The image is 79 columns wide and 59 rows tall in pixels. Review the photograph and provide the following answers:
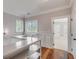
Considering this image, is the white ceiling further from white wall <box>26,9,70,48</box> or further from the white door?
the white door

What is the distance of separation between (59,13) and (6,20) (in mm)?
3050

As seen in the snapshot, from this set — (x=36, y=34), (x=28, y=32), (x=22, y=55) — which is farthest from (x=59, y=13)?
(x=22, y=55)

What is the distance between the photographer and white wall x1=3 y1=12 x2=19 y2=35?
3.91 meters

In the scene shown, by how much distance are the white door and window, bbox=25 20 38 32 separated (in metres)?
1.28

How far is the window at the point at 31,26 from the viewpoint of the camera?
5.48 metres

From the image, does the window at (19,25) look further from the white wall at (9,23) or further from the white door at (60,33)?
the white door at (60,33)

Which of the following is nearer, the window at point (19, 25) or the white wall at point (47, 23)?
the white wall at point (47, 23)

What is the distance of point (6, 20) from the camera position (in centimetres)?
402

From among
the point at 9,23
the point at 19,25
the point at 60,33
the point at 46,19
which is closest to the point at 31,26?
the point at 19,25

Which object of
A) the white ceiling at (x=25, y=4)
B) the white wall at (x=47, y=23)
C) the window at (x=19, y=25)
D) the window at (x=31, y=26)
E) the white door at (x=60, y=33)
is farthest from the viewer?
the window at (x=31, y=26)

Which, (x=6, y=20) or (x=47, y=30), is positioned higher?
(x=6, y=20)

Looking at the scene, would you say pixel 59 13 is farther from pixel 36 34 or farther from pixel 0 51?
pixel 0 51

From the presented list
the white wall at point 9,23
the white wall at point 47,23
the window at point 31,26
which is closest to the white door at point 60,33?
the white wall at point 47,23

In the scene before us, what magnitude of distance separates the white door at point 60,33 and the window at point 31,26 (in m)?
1.28
